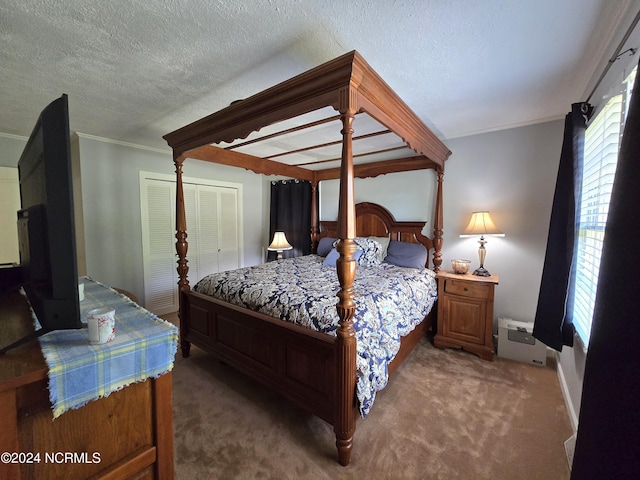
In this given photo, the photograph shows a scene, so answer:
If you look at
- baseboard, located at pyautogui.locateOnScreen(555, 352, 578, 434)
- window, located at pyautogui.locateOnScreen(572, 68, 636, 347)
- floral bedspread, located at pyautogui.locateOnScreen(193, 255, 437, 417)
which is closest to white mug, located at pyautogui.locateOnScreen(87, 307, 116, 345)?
floral bedspread, located at pyautogui.locateOnScreen(193, 255, 437, 417)

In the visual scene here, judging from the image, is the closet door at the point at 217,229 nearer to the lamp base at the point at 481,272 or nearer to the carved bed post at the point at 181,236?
the carved bed post at the point at 181,236

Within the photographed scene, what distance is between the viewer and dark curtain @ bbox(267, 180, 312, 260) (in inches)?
176

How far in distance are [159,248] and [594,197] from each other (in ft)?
14.6

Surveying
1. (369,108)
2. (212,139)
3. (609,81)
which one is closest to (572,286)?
(609,81)

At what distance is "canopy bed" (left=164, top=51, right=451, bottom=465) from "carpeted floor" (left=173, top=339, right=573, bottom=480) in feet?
0.61

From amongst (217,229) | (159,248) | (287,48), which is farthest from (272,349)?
(217,229)

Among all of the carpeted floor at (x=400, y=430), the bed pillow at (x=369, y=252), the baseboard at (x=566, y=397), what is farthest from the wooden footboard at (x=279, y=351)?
the baseboard at (x=566, y=397)

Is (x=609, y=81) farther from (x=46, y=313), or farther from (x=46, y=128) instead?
(x=46, y=313)

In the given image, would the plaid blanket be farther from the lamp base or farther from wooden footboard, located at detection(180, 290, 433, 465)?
the lamp base

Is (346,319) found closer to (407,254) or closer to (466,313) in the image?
(466,313)

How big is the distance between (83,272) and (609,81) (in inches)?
195

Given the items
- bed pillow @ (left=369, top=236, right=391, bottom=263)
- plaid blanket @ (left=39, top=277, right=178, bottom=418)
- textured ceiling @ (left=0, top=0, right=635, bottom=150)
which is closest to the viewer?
plaid blanket @ (left=39, top=277, right=178, bottom=418)

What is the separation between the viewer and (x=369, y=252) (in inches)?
129

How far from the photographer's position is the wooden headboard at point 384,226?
3385 mm
